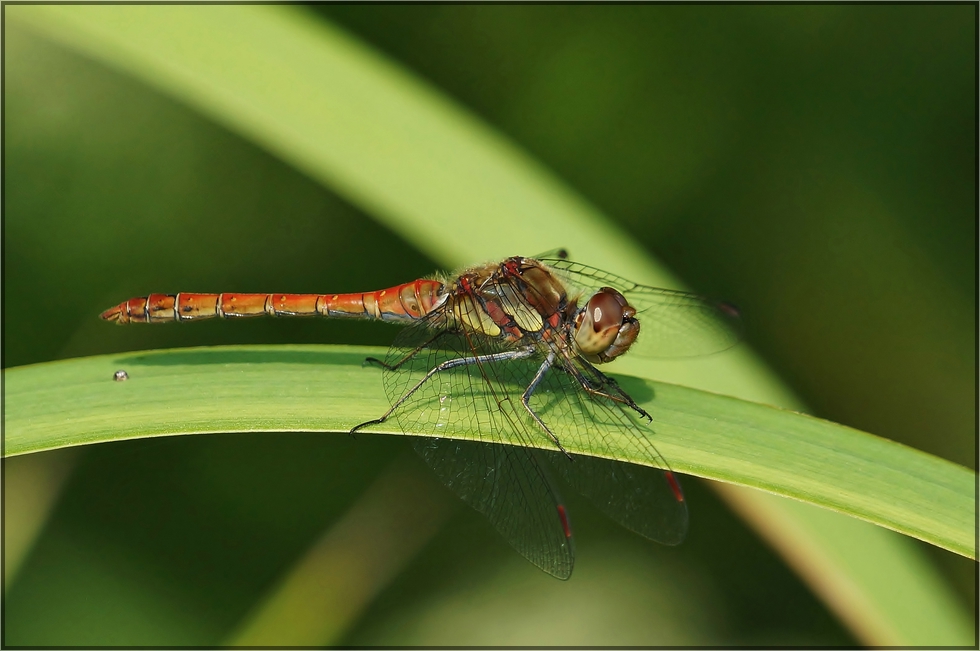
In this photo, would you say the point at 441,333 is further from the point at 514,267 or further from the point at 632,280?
the point at 632,280

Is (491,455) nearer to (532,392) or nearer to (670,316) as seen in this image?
(532,392)

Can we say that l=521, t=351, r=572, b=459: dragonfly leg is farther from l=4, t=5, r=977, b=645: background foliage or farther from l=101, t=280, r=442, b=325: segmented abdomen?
l=4, t=5, r=977, b=645: background foliage

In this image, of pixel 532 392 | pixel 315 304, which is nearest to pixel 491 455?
pixel 532 392

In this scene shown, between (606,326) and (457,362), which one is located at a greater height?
(457,362)

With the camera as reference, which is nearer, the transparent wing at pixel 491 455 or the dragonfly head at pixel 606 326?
the transparent wing at pixel 491 455

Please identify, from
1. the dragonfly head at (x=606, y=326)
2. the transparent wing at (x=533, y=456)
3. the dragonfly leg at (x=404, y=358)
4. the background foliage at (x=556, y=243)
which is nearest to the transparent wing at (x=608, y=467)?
the transparent wing at (x=533, y=456)

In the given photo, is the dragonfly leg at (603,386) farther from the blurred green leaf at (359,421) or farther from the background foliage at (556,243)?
the background foliage at (556,243)

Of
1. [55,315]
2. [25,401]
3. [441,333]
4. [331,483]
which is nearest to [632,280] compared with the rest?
[441,333]
